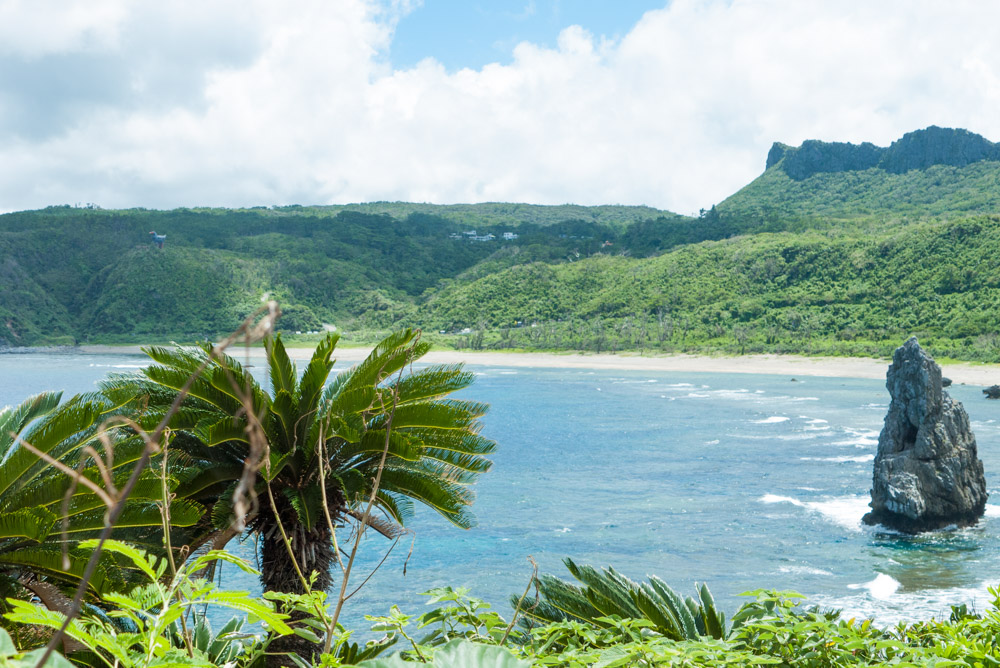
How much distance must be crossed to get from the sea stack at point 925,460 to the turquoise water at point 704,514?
28.6 inches

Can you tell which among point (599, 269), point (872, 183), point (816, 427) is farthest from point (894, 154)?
point (816, 427)

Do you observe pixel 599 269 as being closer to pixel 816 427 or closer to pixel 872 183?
pixel 872 183

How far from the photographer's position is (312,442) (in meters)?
7.87

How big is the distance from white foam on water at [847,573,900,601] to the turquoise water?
0.04 m

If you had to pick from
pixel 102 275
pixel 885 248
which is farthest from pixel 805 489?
pixel 102 275

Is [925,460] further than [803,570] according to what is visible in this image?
Yes

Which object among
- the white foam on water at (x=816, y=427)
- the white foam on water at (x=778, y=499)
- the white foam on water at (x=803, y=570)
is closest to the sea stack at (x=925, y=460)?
the white foam on water at (x=803, y=570)

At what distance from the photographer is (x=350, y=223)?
552ft

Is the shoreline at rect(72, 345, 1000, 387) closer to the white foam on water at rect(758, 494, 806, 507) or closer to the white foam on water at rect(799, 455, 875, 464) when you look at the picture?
the white foam on water at rect(799, 455, 875, 464)

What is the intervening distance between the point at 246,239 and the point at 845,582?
5559 inches

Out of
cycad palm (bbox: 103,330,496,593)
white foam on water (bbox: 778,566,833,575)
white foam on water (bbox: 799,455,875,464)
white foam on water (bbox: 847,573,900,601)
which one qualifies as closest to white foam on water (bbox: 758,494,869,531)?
white foam on water (bbox: 778,566,833,575)

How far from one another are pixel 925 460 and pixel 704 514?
7340 mm

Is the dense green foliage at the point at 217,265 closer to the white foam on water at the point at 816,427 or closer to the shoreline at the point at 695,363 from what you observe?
the shoreline at the point at 695,363

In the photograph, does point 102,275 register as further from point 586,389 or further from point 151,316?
point 586,389
